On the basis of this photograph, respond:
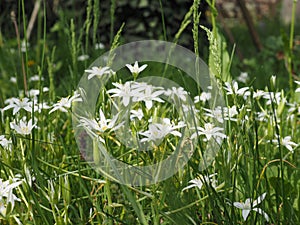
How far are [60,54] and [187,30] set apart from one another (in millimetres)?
776

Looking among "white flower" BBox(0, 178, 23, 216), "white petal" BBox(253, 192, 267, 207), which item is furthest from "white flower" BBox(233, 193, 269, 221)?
"white flower" BBox(0, 178, 23, 216)

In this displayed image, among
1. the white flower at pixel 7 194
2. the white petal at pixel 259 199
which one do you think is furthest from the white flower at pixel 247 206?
the white flower at pixel 7 194

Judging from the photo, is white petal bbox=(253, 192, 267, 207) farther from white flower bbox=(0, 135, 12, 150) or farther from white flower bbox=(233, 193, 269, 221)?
white flower bbox=(0, 135, 12, 150)

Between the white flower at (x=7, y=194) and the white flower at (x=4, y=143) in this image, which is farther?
the white flower at (x=4, y=143)

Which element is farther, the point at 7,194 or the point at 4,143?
the point at 4,143

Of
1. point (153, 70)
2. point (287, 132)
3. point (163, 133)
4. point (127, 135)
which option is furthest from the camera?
point (153, 70)

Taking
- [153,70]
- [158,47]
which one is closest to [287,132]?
[153,70]

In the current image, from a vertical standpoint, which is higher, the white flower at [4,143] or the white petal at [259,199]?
the white flower at [4,143]

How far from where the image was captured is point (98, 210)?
92cm

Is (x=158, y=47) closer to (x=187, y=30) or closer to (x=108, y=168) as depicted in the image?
(x=187, y=30)

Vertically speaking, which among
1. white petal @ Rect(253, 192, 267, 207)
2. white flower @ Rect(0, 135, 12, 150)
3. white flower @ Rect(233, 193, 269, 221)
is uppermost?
white flower @ Rect(0, 135, 12, 150)

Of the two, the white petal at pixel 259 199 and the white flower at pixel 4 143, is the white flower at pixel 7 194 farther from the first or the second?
the white petal at pixel 259 199

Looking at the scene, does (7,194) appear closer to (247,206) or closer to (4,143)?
(4,143)

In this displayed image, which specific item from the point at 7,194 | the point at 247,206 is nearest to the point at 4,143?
the point at 7,194
